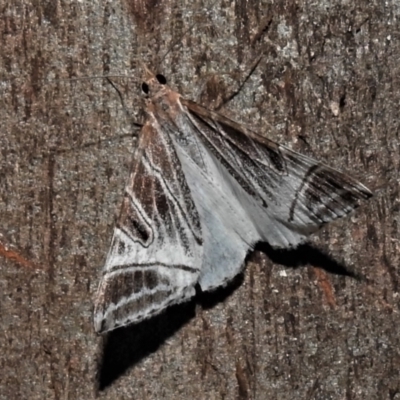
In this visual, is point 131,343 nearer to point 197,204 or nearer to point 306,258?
point 197,204

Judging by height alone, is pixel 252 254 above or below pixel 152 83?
below

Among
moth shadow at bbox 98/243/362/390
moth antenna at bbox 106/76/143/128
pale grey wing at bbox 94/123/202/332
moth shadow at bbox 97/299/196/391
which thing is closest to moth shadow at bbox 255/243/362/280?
moth shadow at bbox 98/243/362/390

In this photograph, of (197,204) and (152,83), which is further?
(197,204)

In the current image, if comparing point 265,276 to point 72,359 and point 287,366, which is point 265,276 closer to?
point 287,366

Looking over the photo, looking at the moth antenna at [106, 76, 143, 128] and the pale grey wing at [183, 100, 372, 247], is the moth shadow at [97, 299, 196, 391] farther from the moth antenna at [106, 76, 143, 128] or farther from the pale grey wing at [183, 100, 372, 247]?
the moth antenna at [106, 76, 143, 128]

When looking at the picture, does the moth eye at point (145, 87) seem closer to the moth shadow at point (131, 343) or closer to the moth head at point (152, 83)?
the moth head at point (152, 83)

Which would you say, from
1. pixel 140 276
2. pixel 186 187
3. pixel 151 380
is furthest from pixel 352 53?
pixel 151 380

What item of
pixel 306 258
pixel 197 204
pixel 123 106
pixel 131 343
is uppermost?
pixel 123 106

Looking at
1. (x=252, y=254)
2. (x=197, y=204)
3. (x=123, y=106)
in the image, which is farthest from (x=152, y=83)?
(x=252, y=254)
